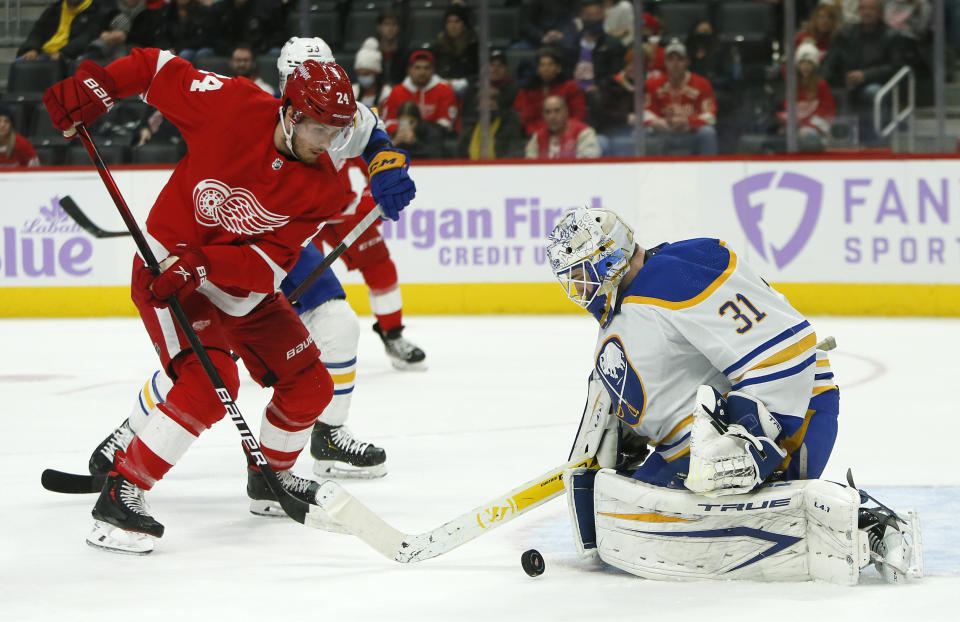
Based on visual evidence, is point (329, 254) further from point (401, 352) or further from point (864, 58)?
point (864, 58)

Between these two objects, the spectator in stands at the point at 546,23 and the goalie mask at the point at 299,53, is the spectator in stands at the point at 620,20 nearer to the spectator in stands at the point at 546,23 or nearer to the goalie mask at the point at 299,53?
Answer: the spectator in stands at the point at 546,23

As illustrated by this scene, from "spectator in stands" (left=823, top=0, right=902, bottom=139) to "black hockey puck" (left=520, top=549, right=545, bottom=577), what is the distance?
5.45 metres

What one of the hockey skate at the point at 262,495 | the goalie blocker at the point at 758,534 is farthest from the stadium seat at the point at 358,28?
the goalie blocker at the point at 758,534

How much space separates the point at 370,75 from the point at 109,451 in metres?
4.86

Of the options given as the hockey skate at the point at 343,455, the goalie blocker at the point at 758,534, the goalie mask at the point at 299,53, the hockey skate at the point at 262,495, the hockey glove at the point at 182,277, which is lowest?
the hockey skate at the point at 343,455

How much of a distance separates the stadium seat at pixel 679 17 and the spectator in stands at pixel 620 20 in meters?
0.19

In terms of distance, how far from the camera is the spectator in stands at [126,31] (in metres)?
8.50

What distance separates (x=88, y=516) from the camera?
3.48 metres

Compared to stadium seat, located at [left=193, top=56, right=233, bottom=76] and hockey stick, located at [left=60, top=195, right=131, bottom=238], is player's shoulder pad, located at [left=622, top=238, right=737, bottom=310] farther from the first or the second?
stadium seat, located at [left=193, top=56, right=233, bottom=76]

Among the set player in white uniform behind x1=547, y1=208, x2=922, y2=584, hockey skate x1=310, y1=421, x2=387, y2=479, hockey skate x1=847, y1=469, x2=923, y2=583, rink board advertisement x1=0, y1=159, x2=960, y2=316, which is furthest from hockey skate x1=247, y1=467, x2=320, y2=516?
rink board advertisement x1=0, y1=159, x2=960, y2=316

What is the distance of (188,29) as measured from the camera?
8469 mm

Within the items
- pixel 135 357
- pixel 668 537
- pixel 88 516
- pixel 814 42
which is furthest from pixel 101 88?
pixel 814 42

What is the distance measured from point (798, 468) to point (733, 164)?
16.8ft

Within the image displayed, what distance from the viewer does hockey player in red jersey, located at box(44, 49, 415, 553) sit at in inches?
123
